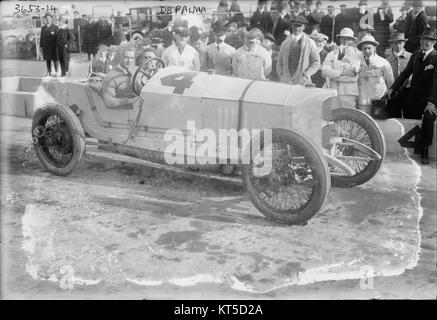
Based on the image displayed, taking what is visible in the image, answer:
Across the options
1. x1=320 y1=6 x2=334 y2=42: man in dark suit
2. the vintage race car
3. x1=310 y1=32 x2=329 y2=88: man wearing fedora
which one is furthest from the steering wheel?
x1=320 y1=6 x2=334 y2=42: man in dark suit

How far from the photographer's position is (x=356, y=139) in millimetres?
6133

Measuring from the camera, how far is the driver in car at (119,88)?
6.09m

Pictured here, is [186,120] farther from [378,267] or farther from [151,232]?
[378,267]

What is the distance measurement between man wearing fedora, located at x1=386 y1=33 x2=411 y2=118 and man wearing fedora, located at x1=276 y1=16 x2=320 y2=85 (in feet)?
3.91

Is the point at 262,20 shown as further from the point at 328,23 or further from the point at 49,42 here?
the point at 49,42

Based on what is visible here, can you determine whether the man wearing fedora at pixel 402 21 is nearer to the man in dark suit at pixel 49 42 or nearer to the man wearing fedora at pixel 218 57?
the man wearing fedora at pixel 218 57

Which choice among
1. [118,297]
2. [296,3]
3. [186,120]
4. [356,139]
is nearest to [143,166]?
[186,120]

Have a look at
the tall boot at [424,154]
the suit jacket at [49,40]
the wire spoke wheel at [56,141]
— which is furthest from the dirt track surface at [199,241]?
the suit jacket at [49,40]

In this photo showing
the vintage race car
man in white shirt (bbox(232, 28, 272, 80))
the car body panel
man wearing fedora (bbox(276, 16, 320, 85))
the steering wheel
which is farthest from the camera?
man in white shirt (bbox(232, 28, 272, 80))

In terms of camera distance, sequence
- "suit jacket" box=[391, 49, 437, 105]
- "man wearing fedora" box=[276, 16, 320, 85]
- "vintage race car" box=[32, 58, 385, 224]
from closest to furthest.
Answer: "vintage race car" box=[32, 58, 385, 224] < "suit jacket" box=[391, 49, 437, 105] < "man wearing fedora" box=[276, 16, 320, 85]

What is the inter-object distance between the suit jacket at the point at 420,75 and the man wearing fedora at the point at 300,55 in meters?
1.16

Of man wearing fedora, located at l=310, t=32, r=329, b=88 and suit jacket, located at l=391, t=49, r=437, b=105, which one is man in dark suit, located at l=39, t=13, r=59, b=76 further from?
suit jacket, located at l=391, t=49, r=437, b=105

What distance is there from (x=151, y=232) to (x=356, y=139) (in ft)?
9.09

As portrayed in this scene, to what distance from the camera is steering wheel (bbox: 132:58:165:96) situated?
19.6 feet
